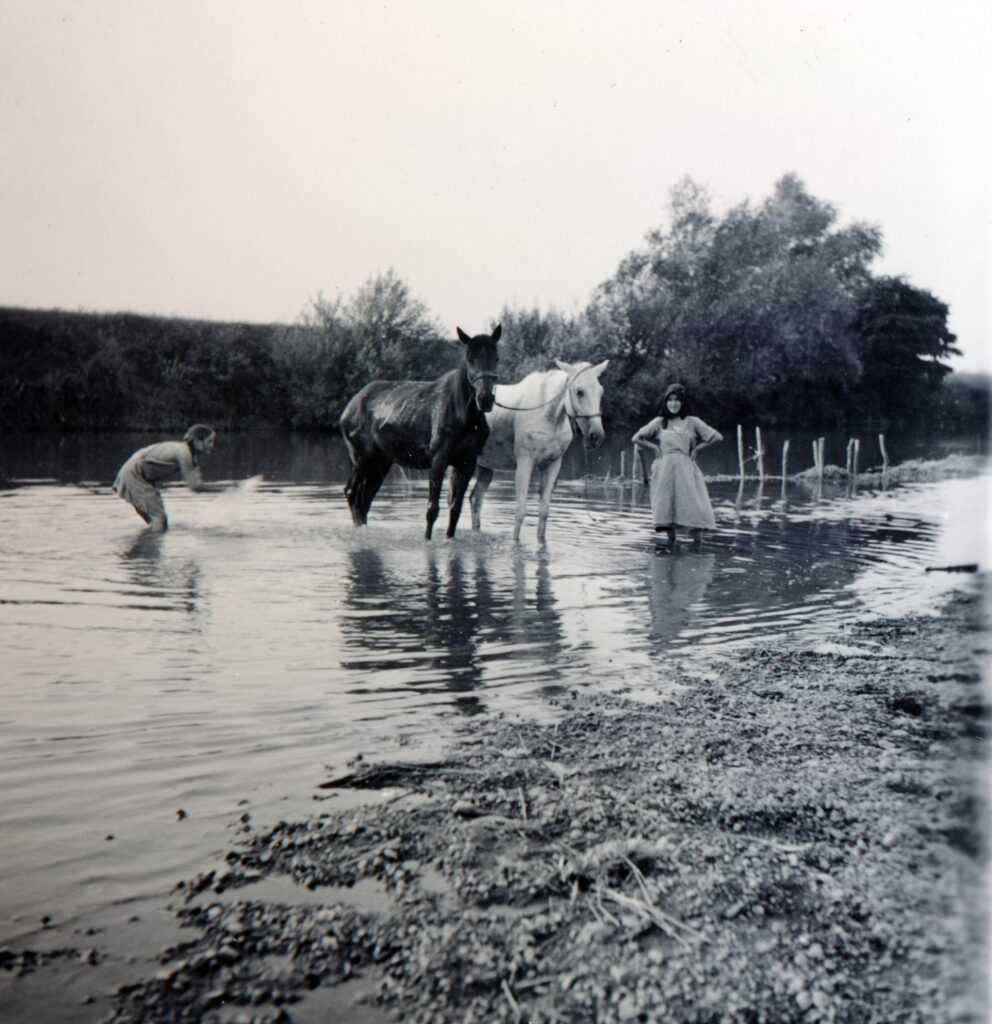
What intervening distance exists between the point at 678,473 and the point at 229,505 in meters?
7.17

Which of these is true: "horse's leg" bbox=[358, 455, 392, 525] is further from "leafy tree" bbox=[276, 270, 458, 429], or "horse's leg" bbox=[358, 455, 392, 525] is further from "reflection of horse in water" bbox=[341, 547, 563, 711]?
"leafy tree" bbox=[276, 270, 458, 429]

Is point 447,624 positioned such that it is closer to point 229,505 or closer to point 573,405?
point 573,405

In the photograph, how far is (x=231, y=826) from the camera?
331cm

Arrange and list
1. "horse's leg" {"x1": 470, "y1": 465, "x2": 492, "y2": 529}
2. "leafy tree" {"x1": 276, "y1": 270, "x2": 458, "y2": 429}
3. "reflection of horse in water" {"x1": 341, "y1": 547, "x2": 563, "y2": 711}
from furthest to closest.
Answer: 1. "leafy tree" {"x1": 276, "y1": 270, "x2": 458, "y2": 429}
2. "horse's leg" {"x1": 470, "y1": 465, "x2": 492, "y2": 529}
3. "reflection of horse in water" {"x1": 341, "y1": 547, "x2": 563, "y2": 711}

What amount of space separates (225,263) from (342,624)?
194 inches

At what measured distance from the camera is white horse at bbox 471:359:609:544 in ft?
35.3

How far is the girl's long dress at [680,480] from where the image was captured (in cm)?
1108

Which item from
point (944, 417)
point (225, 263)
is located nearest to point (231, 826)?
point (225, 263)

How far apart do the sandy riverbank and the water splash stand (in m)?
9.12

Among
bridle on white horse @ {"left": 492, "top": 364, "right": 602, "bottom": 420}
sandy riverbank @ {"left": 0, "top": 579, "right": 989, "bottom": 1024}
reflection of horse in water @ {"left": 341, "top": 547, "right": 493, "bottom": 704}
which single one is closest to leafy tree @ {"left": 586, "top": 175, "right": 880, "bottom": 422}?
bridle on white horse @ {"left": 492, "top": 364, "right": 602, "bottom": 420}

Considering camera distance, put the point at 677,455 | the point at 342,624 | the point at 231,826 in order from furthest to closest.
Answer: the point at 677,455
the point at 342,624
the point at 231,826

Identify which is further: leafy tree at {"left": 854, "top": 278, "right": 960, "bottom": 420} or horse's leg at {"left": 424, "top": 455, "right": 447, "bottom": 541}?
leafy tree at {"left": 854, "top": 278, "right": 960, "bottom": 420}

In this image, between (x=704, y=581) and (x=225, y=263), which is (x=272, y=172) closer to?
(x=225, y=263)

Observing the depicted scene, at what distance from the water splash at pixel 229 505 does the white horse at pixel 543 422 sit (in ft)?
10.6
